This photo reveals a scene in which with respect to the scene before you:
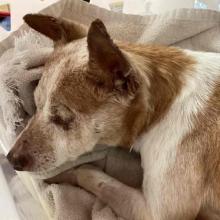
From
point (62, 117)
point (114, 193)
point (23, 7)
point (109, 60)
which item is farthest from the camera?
point (23, 7)

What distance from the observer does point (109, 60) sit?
3.73 feet

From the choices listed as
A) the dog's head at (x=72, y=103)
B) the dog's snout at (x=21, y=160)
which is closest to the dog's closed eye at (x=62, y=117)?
the dog's head at (x=72, y=103)

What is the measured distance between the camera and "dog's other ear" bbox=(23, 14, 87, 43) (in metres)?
1.32

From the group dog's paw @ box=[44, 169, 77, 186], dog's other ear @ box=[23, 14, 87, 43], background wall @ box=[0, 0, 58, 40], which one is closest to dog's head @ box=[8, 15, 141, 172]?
dog's other ear @ box=[23, 14, 87, 43]

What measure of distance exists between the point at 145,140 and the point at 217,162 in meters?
0.20

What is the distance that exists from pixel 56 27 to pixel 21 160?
0.37 meters

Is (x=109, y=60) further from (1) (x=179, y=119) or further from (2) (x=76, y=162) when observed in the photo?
(2) (x=76, y=162)

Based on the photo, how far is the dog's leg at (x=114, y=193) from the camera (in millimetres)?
1332

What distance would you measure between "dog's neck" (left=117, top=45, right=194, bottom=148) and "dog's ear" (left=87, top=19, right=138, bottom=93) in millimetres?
45

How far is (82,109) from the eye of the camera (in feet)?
4.06

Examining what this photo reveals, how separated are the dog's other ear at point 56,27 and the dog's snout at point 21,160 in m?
0.32

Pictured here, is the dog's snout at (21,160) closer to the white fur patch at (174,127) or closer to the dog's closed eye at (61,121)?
the dog's closed eye at (61,121)

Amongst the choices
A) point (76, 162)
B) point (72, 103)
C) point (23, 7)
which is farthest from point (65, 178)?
point (23, 7)

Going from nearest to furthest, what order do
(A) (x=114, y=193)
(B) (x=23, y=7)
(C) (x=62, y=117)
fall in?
(C) (x=62, y=117) < (A) (x=114, y=193) < (B) (x=23, y=7)
